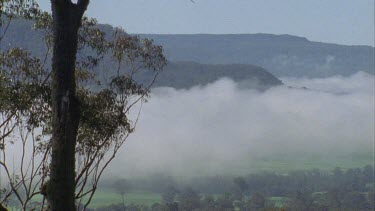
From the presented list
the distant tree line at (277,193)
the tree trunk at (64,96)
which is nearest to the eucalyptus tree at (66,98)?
the tree trunk at (64,96)

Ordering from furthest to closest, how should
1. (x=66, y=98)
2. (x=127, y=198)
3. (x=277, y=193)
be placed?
(x=277, y=193)
(x=127, y=198)
(x=66, y=98)

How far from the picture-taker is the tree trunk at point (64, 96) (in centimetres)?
1095

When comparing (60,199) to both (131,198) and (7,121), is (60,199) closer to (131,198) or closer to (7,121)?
(7,121)

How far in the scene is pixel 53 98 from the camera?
36.8ft

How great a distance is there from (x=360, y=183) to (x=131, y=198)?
234 ft

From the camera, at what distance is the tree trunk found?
10945 millimetres

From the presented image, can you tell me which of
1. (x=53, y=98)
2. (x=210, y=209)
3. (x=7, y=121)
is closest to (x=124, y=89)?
(x=7, y=121)

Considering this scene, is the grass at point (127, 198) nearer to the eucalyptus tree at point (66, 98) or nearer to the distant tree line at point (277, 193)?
the distant tree line at point (277, 193)

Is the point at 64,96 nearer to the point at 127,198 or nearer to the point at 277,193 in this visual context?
the point at 127,198

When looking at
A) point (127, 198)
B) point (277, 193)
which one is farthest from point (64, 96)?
point (277, 193)

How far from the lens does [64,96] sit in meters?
11.1

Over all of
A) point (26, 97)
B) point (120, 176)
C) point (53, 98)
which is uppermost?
point (120, 176)

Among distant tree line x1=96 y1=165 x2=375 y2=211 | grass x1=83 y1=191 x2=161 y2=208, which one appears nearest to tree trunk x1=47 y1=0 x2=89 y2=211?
distant tree line x1=96 y1=165 x2=375 y2=211

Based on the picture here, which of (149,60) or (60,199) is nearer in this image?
(60,199)
